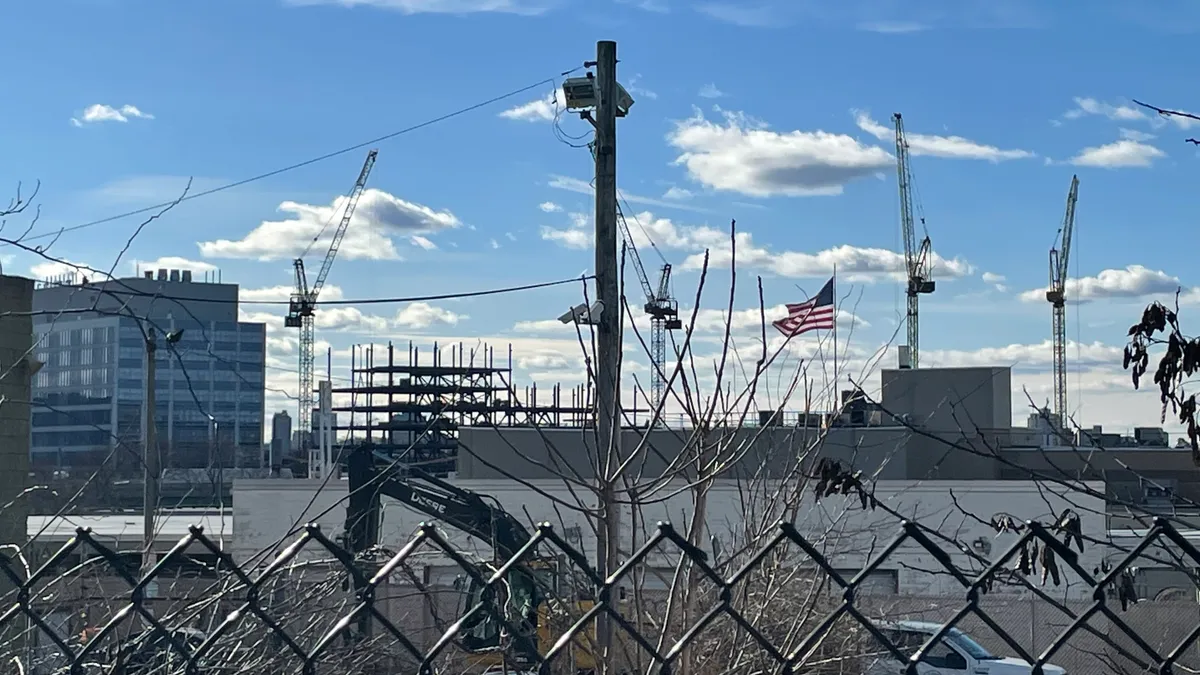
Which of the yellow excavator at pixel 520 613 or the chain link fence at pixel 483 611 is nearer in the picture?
the chain link fence at pixel 483 611

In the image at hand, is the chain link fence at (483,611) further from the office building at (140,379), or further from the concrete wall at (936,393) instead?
the concrete wall at (936,393)

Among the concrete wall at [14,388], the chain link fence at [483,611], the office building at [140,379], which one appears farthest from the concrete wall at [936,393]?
the chain link fence at [483,611]

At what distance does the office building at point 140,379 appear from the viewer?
9500mm

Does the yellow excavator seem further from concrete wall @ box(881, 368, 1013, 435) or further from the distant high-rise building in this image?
the distant high-rise building

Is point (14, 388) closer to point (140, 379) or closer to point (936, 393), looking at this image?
point (936, 393)

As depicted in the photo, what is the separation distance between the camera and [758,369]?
164 inches

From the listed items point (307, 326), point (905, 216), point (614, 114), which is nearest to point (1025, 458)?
point (614, 114)

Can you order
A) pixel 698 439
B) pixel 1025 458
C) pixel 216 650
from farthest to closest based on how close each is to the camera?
pixel 1025 458
pixel 698 439
pixel 216 650

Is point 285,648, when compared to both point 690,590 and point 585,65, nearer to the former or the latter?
point 690,590

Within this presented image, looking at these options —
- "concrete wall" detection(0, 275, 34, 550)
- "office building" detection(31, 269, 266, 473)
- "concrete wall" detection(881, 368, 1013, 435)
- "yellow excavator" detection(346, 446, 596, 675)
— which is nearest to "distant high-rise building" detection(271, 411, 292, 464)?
"office building" detection(31, 269, 266, 473)

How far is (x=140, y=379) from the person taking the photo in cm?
9888

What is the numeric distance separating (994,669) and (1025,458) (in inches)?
926

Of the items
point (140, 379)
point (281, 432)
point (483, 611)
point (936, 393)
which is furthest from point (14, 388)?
point (281, 432)

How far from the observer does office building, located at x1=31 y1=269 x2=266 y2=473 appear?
9.50 m
